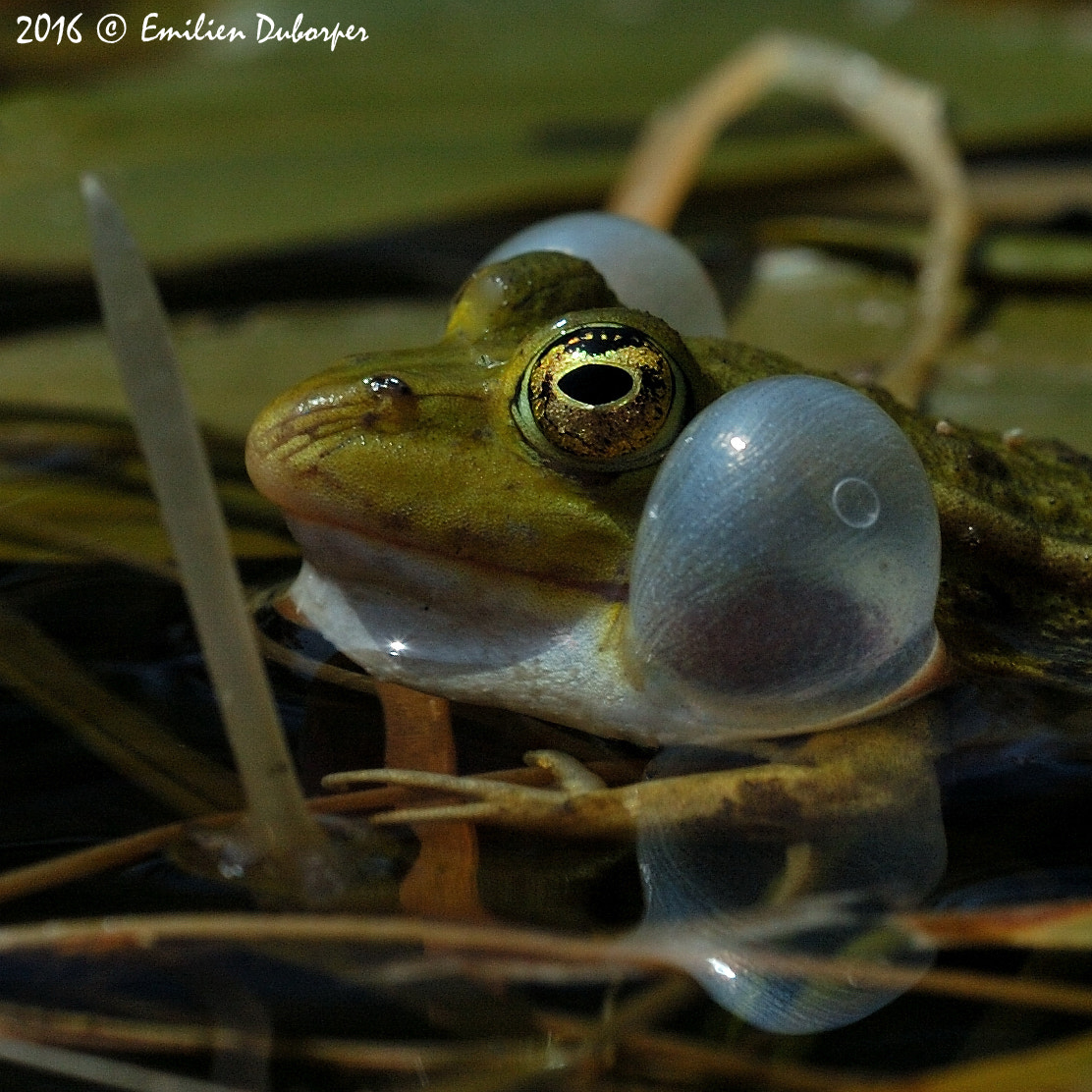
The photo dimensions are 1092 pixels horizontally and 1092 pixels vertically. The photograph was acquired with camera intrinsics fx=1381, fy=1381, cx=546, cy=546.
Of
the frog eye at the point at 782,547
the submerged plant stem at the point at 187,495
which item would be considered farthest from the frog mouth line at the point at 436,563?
the submerged plant stem at the point at 187,495

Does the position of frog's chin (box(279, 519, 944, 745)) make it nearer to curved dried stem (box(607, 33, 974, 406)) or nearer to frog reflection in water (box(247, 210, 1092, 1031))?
frog reflection in water (box(247, 210, 1092, 1031))

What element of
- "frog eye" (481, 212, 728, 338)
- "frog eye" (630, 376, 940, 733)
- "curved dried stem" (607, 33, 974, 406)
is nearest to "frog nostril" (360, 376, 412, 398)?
"frog eye" (630, 376, 940, 733)

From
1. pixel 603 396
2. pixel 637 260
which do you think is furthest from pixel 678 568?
pixel 637 260

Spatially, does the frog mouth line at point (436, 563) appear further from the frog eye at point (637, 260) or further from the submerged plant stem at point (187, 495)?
the frog eye at point (637, 260)

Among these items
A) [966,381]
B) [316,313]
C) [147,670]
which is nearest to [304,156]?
[316,313]

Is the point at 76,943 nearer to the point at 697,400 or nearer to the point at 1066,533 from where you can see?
the point at 697,400

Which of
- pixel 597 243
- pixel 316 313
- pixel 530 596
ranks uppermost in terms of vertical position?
pixel 316 313
